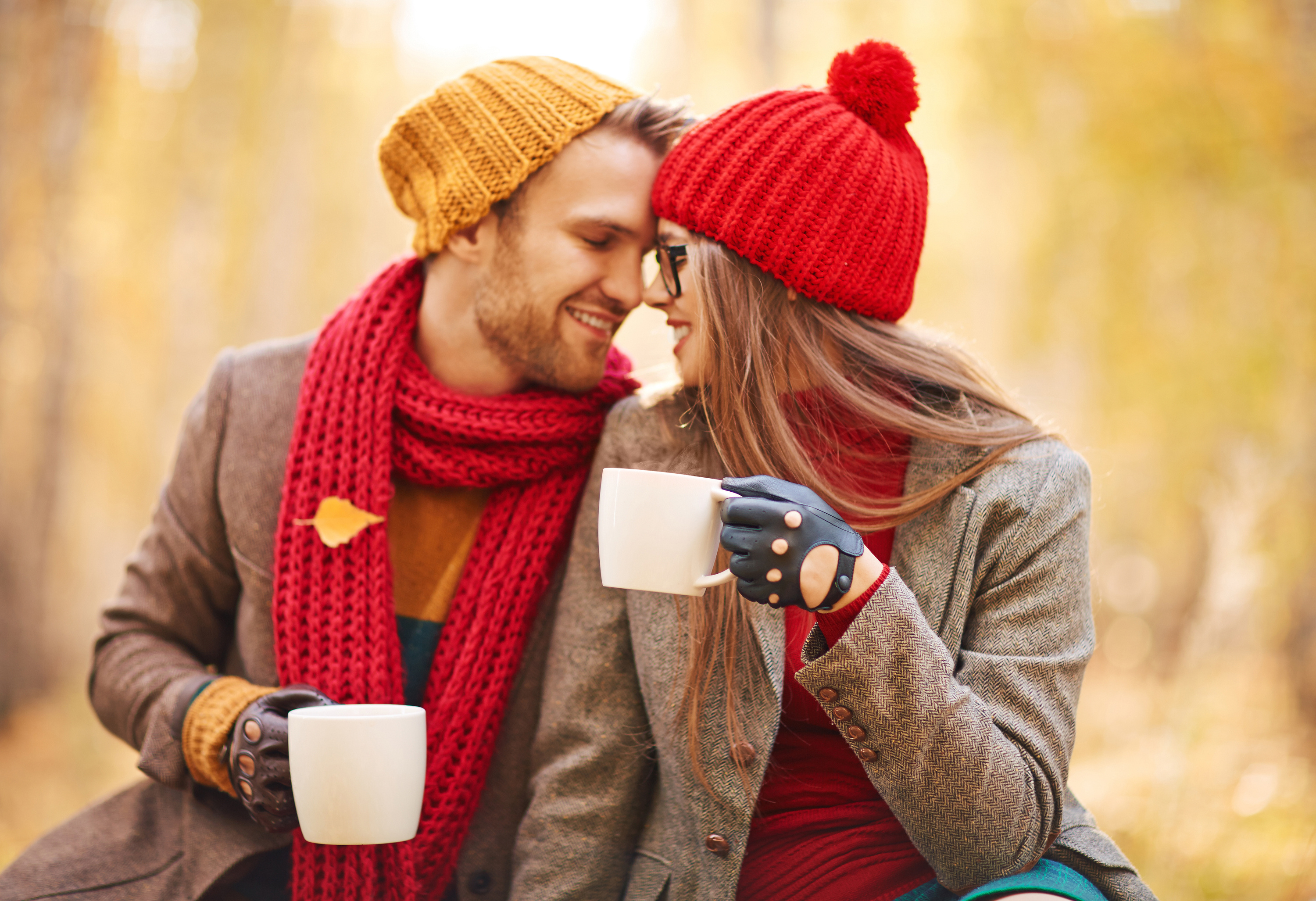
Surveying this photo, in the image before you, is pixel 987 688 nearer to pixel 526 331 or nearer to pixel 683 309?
pixel 683 309

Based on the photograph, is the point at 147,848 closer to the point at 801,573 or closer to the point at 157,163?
the point at 801,573

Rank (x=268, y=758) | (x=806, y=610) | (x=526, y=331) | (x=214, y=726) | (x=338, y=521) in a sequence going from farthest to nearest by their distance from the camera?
1. (x=526, y=331)
2. (x=338, y=521)
3. (x=214, y=726)
4. (x=268, y=758)
5. (x=806, y=610)

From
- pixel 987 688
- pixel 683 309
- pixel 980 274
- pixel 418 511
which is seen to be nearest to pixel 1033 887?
pixel 987 688

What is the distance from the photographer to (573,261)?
199 centimetres

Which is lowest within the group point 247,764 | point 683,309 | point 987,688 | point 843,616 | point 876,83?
point 247,764

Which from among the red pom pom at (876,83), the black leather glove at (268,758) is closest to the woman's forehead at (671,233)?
the red pom pom at (876,83)

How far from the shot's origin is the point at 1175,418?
17.6 feet

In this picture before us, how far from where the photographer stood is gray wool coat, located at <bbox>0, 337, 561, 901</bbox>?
183 centimetres

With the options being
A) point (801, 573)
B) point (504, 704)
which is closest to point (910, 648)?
point (801, 573)

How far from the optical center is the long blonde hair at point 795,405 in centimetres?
170

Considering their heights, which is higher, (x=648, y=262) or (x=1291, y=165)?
(x=1291, y=165)

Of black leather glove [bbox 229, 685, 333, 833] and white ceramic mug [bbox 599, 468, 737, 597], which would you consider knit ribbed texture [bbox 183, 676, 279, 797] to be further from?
white ceramic mug [bbox 599, 468, 737, 597]

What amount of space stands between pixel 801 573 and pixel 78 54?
15.8ft

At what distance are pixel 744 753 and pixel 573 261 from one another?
3.30 feet
